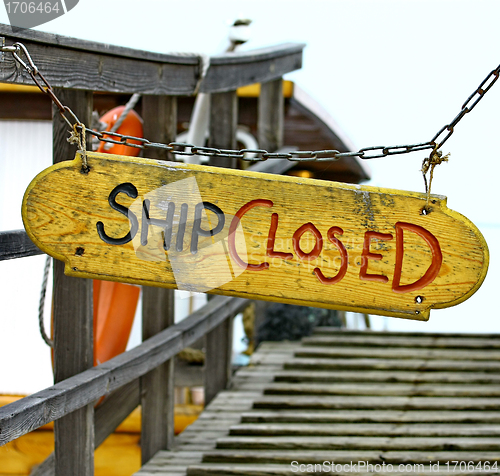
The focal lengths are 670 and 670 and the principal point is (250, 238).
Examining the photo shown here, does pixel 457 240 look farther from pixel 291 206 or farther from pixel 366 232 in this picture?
pixel 291 206

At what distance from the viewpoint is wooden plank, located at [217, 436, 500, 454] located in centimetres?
268

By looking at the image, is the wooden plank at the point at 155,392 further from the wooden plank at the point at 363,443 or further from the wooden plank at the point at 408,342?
the wooden plank at the point at 408,342

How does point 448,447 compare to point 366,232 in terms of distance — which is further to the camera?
point 448,447

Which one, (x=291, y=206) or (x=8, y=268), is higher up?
(x=291, y=206)

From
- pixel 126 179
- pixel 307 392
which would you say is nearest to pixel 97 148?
pixel 126 179

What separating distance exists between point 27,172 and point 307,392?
1.75 meters

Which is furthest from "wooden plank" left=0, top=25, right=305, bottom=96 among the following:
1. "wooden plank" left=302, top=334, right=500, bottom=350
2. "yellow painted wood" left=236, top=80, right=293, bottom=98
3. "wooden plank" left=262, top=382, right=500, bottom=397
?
"yellow painted wood" left=236, top=80, right=293, bottom=98

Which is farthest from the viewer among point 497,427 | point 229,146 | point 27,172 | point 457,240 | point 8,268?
point 229,146

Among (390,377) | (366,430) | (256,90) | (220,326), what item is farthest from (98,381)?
(256,90)

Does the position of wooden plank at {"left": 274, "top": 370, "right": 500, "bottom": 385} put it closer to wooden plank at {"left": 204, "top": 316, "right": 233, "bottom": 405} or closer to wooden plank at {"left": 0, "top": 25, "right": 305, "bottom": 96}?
wooden plank at {"left": 204, "top": 316, "right": 233, "bottom": 405}

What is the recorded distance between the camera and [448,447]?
2.68 meters

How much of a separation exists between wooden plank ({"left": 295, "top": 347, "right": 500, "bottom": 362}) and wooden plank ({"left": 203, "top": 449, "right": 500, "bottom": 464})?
46.3 inches

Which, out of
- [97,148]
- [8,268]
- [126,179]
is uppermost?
[97,148]

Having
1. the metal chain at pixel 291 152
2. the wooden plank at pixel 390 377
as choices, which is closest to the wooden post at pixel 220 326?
the wooden plank at pixel 390 377
